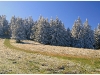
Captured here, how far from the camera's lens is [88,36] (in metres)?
89.8

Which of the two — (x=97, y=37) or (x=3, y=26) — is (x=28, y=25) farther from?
(x=97, y=37)

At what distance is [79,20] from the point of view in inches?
3735

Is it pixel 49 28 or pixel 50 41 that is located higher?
pixel 49 28

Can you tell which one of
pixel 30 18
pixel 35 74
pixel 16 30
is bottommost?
pixel 35 74

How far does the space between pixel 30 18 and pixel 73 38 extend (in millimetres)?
40446

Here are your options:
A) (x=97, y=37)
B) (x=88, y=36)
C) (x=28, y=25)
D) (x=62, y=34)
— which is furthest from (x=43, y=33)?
(x=97, y=37)

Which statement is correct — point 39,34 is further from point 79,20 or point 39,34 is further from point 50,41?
point 79,20

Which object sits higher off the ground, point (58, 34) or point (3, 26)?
point (3, 26)

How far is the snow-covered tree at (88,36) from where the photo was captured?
291 feet

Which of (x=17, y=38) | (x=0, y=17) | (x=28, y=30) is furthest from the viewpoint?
(x=0, y=17)

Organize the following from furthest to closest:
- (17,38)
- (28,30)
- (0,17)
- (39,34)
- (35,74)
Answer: (0,17)
(28,30)
(39,34)
(17,38)
(35,74)

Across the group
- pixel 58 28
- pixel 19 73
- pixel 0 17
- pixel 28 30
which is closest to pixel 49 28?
pixel 58 28

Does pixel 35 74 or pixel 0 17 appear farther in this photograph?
pixel 0 17

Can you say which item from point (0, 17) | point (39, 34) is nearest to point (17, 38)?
point (39, 34)
